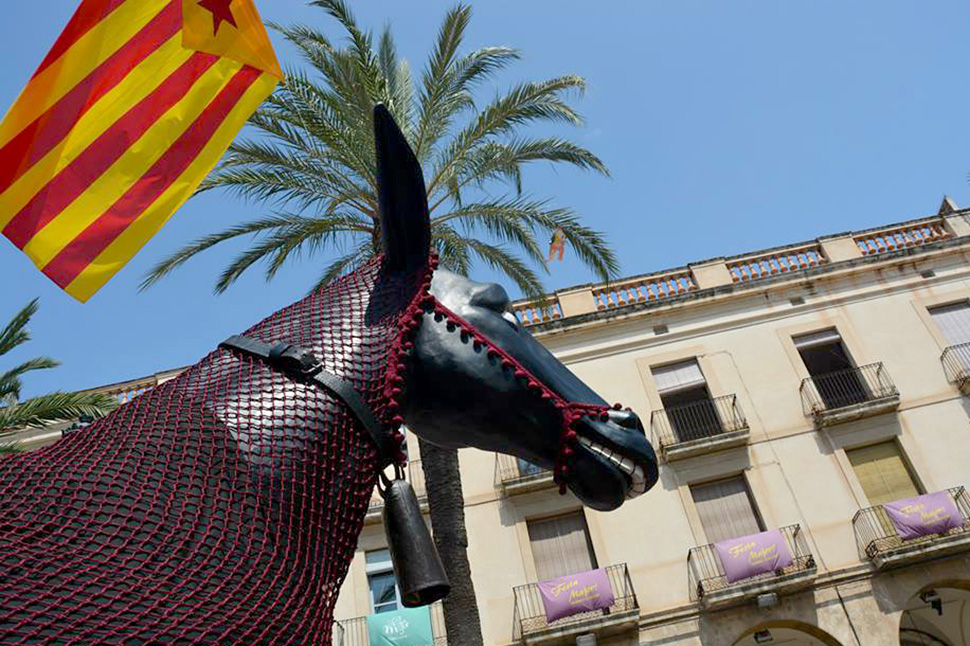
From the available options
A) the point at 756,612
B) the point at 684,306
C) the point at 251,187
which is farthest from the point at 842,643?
the point at 251,187

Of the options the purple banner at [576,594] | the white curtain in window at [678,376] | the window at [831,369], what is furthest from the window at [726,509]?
the window at [831,369]

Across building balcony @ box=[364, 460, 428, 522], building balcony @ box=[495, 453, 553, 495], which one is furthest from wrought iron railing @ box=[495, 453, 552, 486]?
building balcony @ box=[364, 460, 428, 522]

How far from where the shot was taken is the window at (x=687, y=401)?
20172mm

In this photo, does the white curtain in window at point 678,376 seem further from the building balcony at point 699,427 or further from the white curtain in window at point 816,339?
the white curtain in window at point 816,339

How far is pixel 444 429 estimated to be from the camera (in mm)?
2084

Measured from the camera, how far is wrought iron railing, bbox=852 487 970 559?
1756 centimetres

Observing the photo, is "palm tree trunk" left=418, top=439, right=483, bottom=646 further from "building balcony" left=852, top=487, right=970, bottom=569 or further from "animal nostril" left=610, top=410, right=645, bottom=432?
"building balcony" left=852, top=487, right=970, bottom=569

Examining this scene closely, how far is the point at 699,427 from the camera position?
20.2 m

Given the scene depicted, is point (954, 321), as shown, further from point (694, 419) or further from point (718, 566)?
point (718, 566)

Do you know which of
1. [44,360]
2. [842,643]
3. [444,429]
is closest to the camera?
[444,429]

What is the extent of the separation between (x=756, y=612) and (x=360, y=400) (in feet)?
59.9

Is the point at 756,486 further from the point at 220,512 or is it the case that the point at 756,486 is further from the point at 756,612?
the point at 220,512

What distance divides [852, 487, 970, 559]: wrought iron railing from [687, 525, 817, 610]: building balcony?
1.30m

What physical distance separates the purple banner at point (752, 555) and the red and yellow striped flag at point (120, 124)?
55.6 feet
